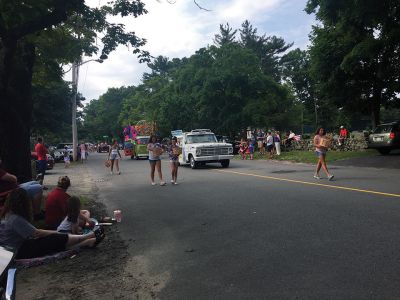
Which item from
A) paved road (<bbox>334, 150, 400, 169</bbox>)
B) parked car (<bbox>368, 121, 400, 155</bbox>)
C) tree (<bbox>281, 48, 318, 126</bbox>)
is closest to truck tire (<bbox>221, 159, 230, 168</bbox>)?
paved road (<bbox>334, 150, 400, 169</bbox>)

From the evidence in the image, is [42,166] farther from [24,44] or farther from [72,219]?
[72,219]

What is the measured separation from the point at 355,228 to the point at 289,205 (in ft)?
8.91

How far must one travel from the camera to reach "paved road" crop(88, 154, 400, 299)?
4961 mm

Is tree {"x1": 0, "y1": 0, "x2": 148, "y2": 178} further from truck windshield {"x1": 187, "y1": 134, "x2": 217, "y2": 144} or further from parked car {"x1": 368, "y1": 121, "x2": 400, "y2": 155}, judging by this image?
parked car {"x1": 368, "y1": 121, "x2": 400, "y2": 155}

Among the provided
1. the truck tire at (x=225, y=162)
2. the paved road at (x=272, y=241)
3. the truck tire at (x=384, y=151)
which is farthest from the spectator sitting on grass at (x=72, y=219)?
the truck tire at (x=384, y=151)

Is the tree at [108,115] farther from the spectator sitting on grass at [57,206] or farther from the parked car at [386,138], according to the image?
the spectator sitting on grass at [57,206]

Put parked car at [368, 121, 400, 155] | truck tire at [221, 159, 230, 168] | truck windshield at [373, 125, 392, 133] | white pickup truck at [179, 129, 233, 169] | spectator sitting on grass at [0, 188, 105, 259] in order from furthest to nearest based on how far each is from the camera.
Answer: truck windshield at [373, 125, 392, 133]
truck tire at [221, 159, 230, 168]
parked car at [368, 121, 400, 155]
white pickup truck at [179, 129, 233, 169]
spectator sitting on grass at [0, 188, 105, 259]

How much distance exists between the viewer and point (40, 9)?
948cm

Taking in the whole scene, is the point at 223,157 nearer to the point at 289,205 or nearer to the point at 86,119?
the point at 289,205

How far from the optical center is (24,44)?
37.9 ft

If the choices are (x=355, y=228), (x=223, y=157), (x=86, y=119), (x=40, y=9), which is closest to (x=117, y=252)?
(x=355, y=228)

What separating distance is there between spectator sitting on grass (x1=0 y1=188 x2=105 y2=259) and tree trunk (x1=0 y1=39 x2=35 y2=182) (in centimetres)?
434

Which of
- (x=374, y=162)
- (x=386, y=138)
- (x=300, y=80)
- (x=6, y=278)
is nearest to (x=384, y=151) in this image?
(x=386, y=138)

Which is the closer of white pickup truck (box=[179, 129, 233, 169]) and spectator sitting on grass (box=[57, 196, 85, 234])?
spectator sitting on grass (box=[57, 196, 85, 234])
